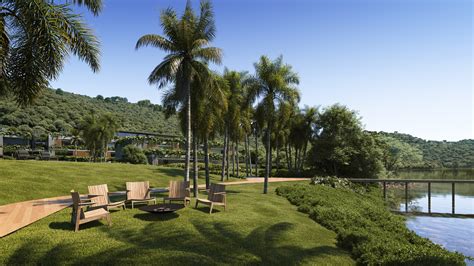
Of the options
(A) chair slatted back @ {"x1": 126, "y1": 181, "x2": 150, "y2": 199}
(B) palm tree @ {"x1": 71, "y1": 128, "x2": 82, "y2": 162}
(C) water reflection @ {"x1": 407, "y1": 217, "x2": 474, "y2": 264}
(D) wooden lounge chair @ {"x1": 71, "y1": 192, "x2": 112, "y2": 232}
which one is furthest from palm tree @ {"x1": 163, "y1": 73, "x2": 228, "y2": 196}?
(B) palm tree @ {"x1": 71, "y1": 128, "x2": 82, "y2": 162}

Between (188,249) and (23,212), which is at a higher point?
(23,212)

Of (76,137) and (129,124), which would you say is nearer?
(76,137)

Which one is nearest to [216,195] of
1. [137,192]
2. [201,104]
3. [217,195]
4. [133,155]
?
[217,195]

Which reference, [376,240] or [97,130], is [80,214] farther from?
[97,130]

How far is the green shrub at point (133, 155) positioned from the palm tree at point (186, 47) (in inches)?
1140

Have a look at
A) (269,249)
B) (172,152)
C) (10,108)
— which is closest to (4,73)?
(269,249)

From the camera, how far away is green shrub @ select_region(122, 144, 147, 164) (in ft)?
140

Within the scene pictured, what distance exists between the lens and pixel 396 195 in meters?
36.7

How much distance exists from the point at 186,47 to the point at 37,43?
314 inches

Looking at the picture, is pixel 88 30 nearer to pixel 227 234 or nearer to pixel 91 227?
pixel 91 227

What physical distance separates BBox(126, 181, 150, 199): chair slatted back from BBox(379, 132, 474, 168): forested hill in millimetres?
80473

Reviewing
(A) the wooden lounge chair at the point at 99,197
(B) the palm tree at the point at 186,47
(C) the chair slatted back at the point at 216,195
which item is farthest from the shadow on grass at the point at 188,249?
(B) the palm tree at the point at 186,47

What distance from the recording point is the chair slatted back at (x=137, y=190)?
11625 millimetres

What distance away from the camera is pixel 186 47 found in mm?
15703
